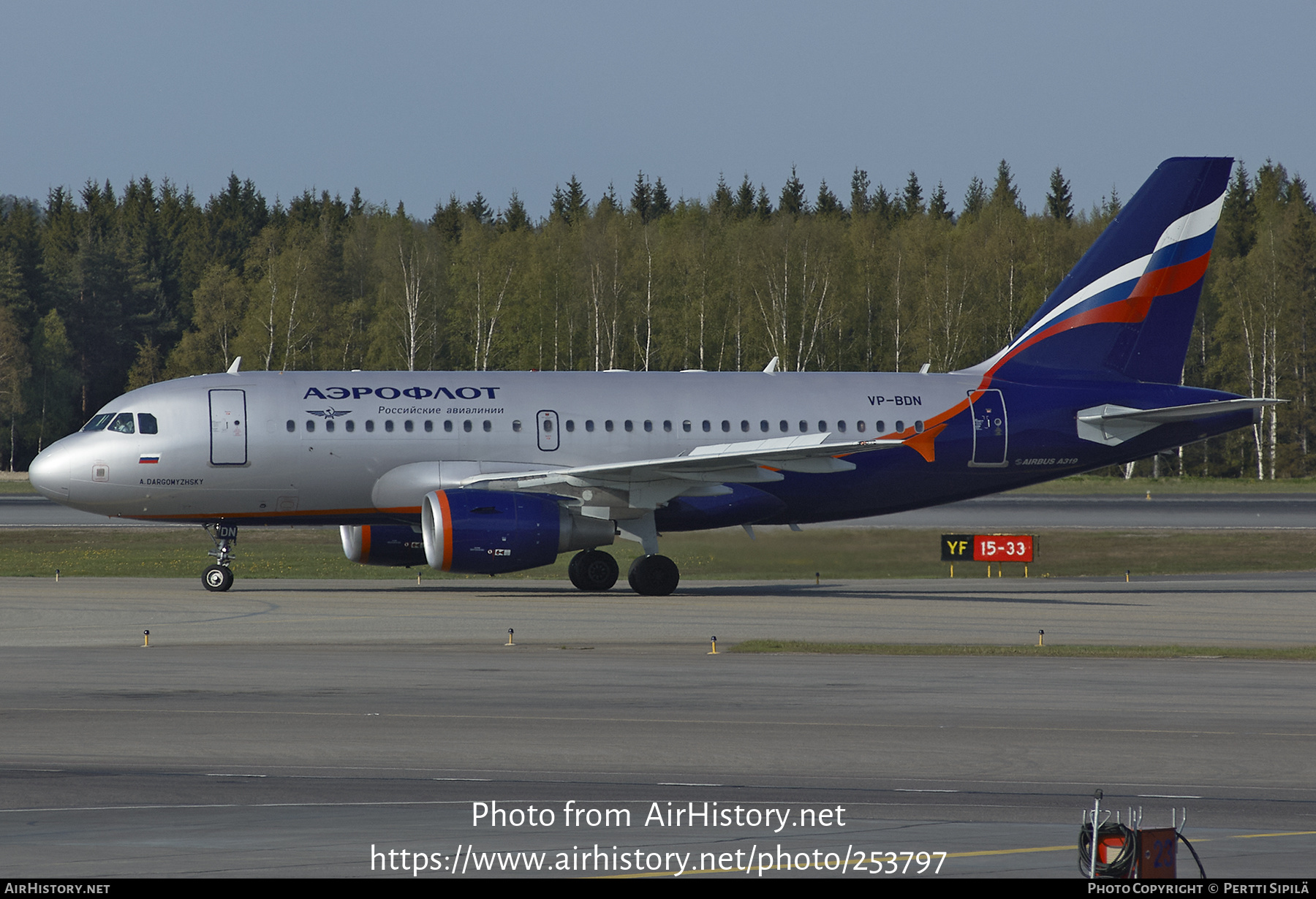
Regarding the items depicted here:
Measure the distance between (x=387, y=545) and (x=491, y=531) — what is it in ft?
14.1

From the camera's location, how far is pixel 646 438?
34312mm

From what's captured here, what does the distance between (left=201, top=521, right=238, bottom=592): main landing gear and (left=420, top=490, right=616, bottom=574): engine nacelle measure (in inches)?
186

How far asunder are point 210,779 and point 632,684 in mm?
7308

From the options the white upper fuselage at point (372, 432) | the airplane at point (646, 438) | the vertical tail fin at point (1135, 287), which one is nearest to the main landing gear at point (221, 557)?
the airplane at point (646, 438)

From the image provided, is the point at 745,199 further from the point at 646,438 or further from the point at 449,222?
the point at 646,438

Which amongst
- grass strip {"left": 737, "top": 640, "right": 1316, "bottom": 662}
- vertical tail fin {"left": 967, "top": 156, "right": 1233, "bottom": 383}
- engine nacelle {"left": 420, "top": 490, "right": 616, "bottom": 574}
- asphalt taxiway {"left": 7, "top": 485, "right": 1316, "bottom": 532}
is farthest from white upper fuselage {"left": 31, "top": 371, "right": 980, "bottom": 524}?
asphalt taxiway {"left": 7, "top": 485, "right": 1316, "bottom": 532}

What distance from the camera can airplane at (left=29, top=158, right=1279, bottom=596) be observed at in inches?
1275

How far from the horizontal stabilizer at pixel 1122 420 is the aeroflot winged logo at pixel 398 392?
45.1 ft

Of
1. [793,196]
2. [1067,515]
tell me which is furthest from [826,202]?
[1067,515]

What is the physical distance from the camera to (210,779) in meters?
13.0

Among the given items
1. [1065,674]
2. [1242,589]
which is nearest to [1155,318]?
[1242,589]

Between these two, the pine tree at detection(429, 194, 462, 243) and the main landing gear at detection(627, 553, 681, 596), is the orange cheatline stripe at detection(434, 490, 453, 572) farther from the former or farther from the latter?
the pine tree at detection(429, 194, 462, 243)
